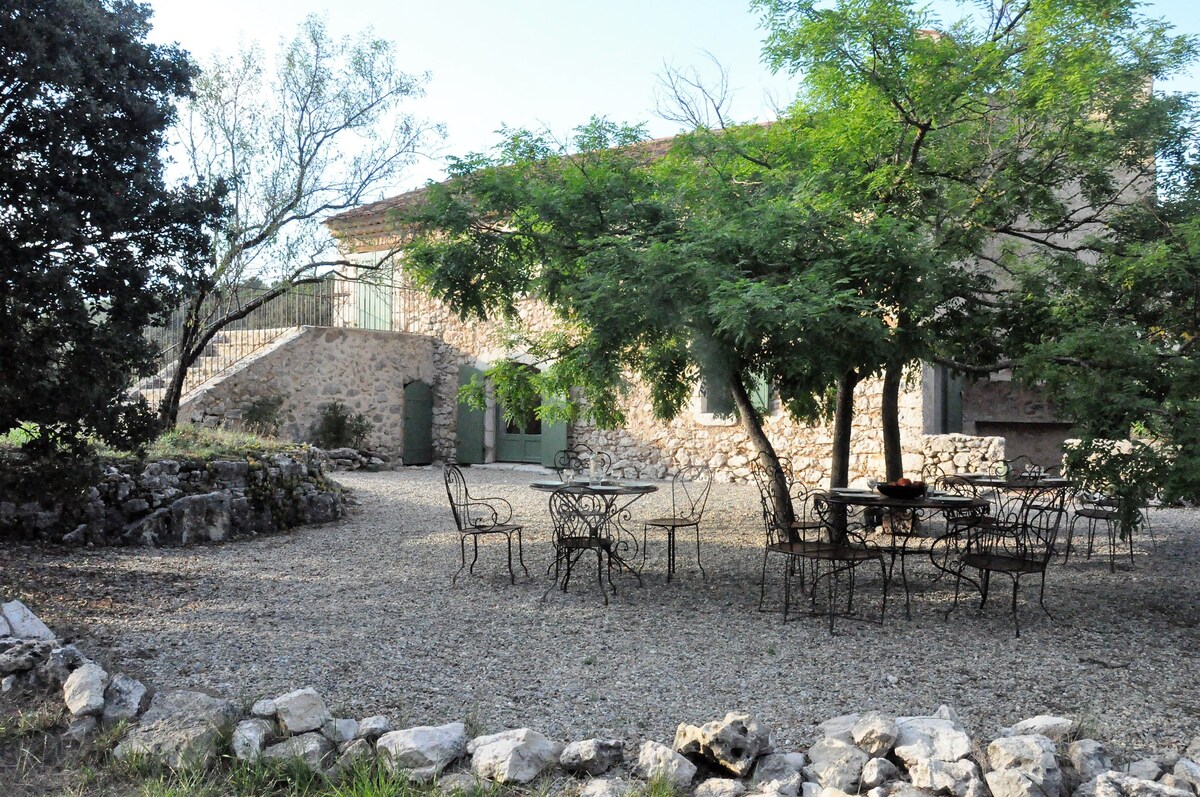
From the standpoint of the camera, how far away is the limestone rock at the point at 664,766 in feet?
9.45

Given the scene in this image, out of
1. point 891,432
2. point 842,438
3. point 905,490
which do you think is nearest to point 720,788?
point 905,490

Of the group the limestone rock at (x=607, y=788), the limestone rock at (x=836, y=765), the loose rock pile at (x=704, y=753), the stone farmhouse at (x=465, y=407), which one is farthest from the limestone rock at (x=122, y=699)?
the stone farmhouse at (x=465, y=407)

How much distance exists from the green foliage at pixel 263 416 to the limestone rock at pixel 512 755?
11255 mm

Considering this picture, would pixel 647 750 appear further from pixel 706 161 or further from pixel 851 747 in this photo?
pixel 706 161

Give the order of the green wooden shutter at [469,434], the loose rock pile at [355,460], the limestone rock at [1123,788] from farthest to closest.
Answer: the green wooden shutter at [469,434] < the loose rock pile at [355,460] < the limestone rock at [1123,788]

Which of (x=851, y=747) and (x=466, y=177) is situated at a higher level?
(x=466, y=177)

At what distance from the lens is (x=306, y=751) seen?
3.04 m

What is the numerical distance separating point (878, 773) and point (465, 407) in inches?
525

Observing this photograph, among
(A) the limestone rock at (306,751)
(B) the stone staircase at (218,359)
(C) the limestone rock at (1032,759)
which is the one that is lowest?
(A) the limestone rock at (306,751)

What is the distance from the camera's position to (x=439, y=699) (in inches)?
147

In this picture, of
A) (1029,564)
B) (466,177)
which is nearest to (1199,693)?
(1029,564)

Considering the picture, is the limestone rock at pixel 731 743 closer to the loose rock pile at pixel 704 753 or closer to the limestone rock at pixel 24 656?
the loose rock pile at pixel 704 753

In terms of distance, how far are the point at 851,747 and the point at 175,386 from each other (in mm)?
10706

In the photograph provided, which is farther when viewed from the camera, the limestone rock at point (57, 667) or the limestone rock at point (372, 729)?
the limestone rock at point (57, 667)
